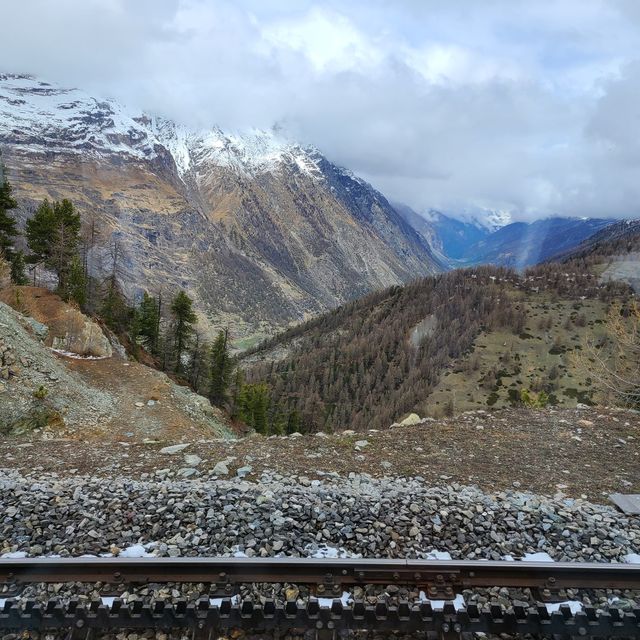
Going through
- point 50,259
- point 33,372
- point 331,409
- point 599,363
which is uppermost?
point 50,259

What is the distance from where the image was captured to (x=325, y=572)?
5668 millimetres

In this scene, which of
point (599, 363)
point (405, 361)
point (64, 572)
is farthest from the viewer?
point (405, 361)

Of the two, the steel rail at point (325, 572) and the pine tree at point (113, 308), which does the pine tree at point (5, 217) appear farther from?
the steel rail at point (325, 572)

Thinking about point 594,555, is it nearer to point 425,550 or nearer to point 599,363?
point 425,550

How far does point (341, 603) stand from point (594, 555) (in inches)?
165

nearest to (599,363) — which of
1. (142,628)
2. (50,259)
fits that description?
(142,628)

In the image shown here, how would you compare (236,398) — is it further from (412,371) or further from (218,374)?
(412,371)

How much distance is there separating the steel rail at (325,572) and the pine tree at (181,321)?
37.8 metres

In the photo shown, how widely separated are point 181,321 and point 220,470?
118ft

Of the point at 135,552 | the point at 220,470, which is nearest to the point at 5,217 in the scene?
the point at 220,470

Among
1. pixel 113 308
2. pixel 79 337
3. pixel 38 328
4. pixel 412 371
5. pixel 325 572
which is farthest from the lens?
pixel 412 371

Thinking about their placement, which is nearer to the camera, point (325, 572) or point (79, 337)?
point (325, 572)

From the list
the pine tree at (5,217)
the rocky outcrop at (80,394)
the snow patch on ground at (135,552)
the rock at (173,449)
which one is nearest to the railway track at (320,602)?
the snow patch on ground at (135,552)

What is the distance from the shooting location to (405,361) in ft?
623
